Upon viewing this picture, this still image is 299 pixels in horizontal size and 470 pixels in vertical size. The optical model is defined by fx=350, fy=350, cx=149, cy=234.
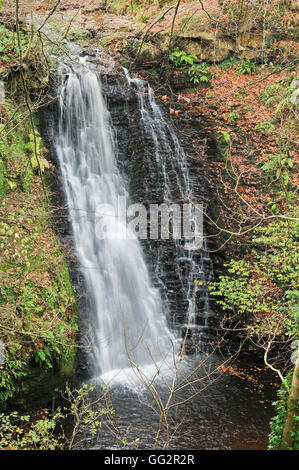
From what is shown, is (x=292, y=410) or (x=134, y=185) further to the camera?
(x=134, y=185)

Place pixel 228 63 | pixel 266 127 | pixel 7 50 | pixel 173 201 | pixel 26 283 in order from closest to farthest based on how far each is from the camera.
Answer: pixel 26 283
pixel 7 50
pixel 173 201
pixel 266 127
pixel 228 63

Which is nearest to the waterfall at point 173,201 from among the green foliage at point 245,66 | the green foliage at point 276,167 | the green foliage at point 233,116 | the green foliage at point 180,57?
the green foliage at point 180,57

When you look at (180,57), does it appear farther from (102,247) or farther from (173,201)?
(102,247)

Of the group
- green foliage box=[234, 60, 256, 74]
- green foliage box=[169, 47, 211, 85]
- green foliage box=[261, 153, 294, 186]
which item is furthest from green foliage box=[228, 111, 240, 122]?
green foliage box=[261, 153, 294, 186]

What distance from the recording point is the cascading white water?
324 inches

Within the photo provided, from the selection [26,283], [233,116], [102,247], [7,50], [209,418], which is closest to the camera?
[209,418]

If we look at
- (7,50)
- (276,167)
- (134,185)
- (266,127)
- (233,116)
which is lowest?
(134,185)

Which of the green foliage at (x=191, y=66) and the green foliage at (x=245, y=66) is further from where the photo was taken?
the green foliage at (x=245, y=66)

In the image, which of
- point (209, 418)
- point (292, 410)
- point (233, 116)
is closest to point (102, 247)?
point (209, 418)

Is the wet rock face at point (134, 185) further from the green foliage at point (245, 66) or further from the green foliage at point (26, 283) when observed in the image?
the green foliage at point (245, 66)

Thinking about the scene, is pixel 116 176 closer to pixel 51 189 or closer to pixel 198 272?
pixel 51 189

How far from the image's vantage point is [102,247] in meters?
9.41

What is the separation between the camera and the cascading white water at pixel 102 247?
8234 mm

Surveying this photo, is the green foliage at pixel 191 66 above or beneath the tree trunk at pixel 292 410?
above
